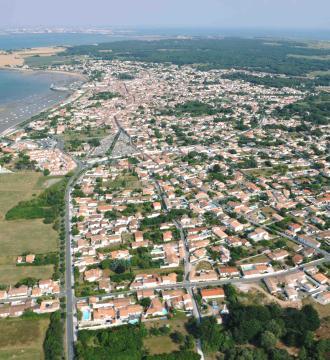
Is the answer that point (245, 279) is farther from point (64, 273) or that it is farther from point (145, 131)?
point (145, 131)

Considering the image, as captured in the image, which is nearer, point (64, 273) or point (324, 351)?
point (324, 351)

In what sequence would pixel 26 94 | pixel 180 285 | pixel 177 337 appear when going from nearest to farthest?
pixel 177 337
pixel 180 285
pixel 26 94

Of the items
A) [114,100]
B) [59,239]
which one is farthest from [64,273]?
[114,100]

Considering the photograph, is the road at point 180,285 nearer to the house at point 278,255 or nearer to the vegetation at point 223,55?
the house at point 278,255

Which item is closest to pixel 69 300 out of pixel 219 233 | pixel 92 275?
pixel 92 275

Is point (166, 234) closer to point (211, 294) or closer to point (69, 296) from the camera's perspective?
point (211, 294)

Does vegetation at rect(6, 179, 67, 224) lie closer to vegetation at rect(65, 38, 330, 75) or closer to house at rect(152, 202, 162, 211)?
house at rect(152, 202, 162, 211)

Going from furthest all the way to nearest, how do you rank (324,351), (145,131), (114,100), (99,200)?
(114,100), (145,131), (99,200), (324,351)

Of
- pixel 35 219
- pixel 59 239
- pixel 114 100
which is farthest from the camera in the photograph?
pixel 114 100
